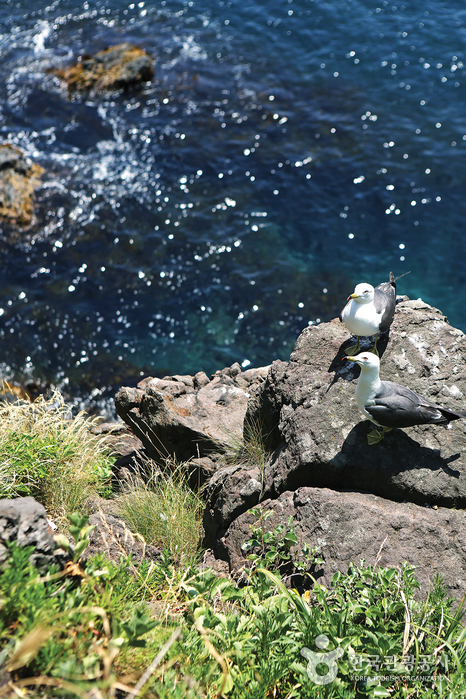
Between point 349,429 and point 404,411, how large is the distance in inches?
21.6

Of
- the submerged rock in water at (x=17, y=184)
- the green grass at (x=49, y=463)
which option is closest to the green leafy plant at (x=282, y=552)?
the green grass at (x=49, y=463)

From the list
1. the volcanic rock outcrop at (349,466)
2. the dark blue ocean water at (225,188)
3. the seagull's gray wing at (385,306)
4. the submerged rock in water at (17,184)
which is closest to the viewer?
the volcanic rock outcrop at (349,466)

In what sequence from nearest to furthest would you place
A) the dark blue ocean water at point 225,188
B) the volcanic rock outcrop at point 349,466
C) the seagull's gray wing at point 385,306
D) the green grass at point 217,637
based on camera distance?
1. the green grass at point 217,637
2. the volcanic rock outcrop at point 349,466
3. the seagull's gray wing at point 385,306
4. the dark blue ocean water at point 225,188

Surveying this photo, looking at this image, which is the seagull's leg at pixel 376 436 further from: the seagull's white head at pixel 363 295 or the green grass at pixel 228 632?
the seagull's white head at pixel 363 295

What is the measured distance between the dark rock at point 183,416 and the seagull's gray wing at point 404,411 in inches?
70.7

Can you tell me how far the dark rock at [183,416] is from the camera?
5.38 m

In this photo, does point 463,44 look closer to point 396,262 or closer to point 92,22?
point 396,262

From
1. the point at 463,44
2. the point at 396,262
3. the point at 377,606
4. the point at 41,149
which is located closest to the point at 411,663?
the point at 377,606

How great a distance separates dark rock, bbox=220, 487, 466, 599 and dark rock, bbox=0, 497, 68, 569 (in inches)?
67.0

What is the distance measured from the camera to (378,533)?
11.9 feet

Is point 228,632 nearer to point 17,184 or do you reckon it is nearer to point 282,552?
point 282,552

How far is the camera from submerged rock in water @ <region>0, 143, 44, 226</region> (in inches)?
412

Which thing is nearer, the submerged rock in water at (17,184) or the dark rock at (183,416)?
the dark rock at (183,416)

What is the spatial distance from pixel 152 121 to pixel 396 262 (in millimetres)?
7168
